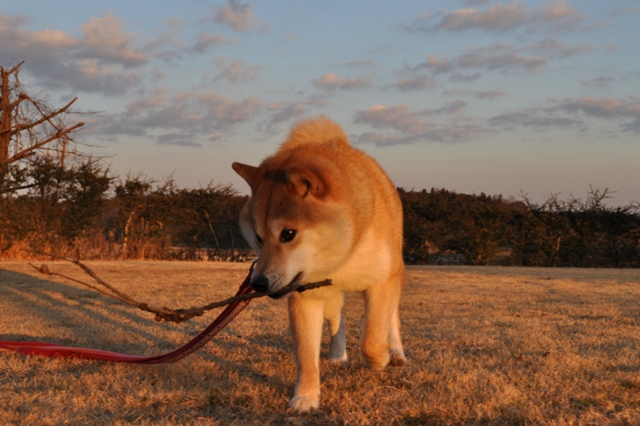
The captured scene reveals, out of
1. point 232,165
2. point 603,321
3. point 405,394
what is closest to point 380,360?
point 405,394

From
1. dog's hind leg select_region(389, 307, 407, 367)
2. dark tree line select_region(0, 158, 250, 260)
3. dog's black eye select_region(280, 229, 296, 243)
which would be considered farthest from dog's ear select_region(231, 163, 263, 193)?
dark tree line select_region(0, 158, 250, 260)

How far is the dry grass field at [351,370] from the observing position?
10.7 feet

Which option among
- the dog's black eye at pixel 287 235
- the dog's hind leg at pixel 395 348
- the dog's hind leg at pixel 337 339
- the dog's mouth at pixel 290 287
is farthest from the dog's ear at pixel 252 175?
the dog's hind leg at pixel 395 348

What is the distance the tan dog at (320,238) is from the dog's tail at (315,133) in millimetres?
310

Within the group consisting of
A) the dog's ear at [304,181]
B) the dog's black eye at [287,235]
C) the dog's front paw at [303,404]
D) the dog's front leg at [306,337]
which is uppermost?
the dog's ear at [304,181]

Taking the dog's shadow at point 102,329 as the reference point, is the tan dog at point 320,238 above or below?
above

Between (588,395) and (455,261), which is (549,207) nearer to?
(455,261)

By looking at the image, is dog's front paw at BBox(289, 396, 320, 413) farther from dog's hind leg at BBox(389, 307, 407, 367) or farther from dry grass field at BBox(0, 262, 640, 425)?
dog's hind leg at BBox(389, 307, 407, 367)

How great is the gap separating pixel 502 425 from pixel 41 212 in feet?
44.4

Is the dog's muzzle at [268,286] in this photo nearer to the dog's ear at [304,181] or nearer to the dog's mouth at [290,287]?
the dog's mouth at [290,287]

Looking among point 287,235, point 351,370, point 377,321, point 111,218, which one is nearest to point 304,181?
point 287,235

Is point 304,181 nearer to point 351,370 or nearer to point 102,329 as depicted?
point 351,370

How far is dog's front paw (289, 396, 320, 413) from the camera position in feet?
11.0

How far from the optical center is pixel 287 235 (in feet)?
11.0
